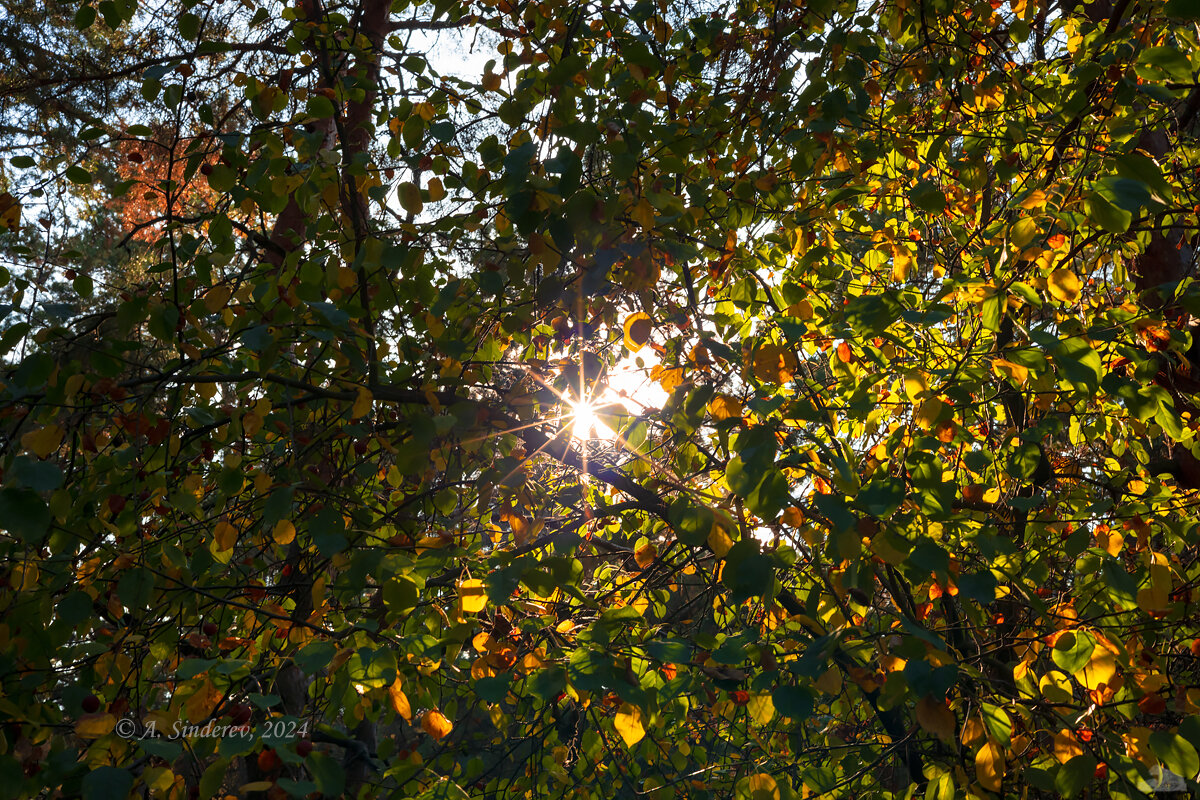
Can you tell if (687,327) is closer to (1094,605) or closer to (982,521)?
(982,521)

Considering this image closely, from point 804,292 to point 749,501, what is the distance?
0.81 metres

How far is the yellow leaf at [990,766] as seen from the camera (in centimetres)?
126

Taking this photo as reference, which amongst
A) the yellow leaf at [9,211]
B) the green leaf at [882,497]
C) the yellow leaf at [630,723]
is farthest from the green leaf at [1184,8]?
the yellow leaf at [9,211]

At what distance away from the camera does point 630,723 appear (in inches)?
52.3

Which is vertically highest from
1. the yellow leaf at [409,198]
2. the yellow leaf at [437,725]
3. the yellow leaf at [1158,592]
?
the yellow leaf at [409,198]

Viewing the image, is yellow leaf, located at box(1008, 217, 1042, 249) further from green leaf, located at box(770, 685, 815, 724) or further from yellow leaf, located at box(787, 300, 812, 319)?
green leaf, located at box(770, 685, 815, 724)

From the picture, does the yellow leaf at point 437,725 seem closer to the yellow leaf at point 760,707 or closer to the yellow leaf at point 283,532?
the yellow leaf at point 283,532

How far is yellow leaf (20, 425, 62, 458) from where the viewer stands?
4.70 ft

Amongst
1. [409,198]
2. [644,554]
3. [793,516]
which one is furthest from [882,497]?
[409,198]

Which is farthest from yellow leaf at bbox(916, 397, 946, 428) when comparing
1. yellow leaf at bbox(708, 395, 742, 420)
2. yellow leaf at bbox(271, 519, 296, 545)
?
yellow leaf at bbox(271, 519, 296, 545)

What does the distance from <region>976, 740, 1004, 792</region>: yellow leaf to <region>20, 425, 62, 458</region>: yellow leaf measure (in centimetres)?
184

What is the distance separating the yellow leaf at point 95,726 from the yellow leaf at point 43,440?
0.52 metres

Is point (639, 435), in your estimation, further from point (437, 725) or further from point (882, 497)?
point (437, 725)

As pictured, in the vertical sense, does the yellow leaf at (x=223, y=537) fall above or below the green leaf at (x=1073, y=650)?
above
